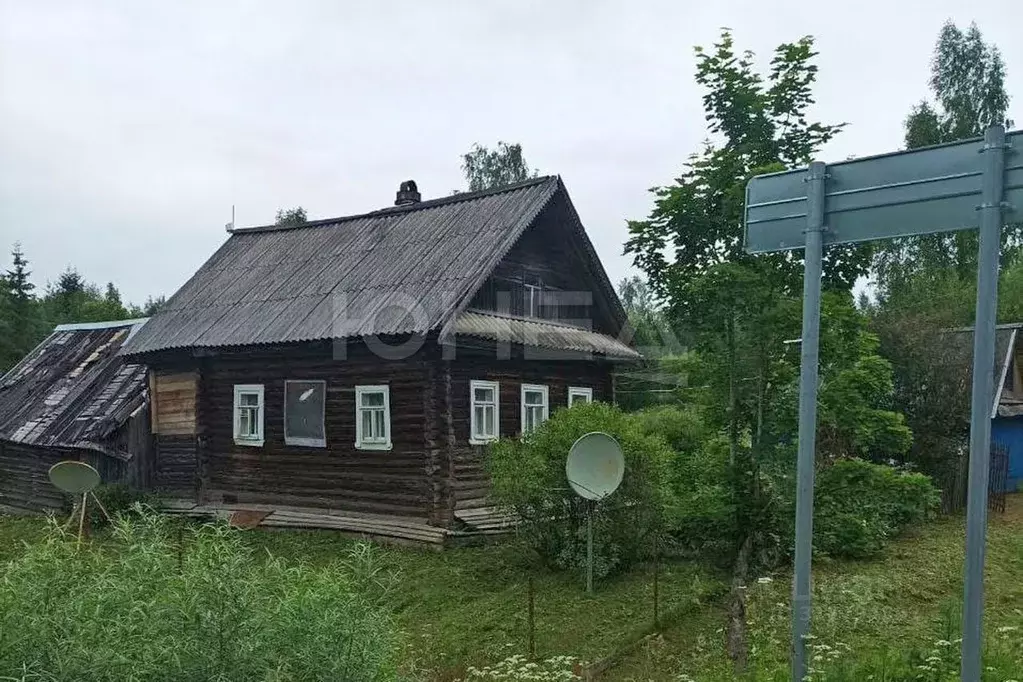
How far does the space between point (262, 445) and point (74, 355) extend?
866cm

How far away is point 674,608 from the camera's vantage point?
325 inches

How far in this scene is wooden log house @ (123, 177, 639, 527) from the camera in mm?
13289

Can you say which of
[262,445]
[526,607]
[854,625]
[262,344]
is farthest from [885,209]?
[262,445]

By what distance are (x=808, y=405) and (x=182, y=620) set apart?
10.8ft

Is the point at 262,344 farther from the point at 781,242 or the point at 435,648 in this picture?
the point at 781,242

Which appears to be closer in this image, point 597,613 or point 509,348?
point 597,613

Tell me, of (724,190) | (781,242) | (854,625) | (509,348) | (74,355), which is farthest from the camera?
(74,355)

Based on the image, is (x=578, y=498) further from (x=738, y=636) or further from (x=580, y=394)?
(x=580, y=394)

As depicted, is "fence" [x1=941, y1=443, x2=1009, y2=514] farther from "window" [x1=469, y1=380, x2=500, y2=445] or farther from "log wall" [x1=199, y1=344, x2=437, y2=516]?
"log wall" [x1=199, y1=344, x2=437, y2=516]

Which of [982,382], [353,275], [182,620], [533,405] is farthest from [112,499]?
[982,382]

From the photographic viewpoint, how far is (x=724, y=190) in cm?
898

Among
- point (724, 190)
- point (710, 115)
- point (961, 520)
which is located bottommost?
point (961, 520)

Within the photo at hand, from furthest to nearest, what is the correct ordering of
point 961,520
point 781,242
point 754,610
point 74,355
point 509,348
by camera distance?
point 74,355 → point 509,348 → point 961,520 → point 754,610 → point 781,242

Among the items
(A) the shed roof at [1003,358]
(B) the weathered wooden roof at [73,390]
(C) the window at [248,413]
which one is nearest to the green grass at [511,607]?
(C) the window at [248,413]
